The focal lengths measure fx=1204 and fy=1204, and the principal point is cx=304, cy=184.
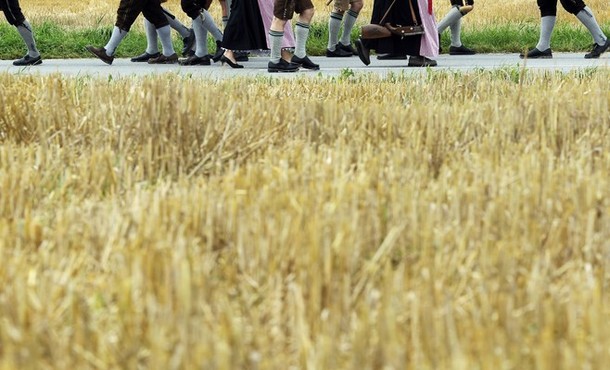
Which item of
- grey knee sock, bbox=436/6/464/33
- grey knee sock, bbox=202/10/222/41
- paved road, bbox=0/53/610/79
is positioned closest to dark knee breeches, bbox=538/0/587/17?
paved road, bbox=0/53/610/79

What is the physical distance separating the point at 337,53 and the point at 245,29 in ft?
6.90

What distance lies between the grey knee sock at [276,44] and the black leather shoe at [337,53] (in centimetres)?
258

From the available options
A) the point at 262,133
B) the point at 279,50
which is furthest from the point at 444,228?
the point at 279,50

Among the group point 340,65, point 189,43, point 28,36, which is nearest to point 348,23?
point 340,65

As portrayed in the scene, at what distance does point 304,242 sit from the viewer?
242 centimetres

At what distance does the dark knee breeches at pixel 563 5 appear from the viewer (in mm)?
11250

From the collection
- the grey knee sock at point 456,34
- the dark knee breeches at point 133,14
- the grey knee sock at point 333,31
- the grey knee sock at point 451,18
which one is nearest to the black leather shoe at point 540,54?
the grey knee sock at point 451,18

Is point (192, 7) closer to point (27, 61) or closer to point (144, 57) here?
point (144, 57)

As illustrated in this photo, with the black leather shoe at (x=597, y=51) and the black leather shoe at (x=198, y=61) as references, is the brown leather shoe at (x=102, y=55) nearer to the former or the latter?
the black leather shoe at (x=198, y=61)

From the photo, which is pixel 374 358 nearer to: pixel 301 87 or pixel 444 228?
pixel 444 228

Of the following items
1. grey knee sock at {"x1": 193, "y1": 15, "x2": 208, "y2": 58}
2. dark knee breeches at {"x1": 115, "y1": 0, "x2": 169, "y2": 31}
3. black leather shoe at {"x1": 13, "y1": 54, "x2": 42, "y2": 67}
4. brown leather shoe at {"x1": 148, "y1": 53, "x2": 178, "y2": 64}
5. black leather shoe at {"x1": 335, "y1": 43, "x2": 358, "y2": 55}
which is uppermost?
dark knee breeches at {"x1": 115, "y1": 0, "x2": 169, "y2": 31}

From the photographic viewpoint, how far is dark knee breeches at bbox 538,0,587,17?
11250 millimetres

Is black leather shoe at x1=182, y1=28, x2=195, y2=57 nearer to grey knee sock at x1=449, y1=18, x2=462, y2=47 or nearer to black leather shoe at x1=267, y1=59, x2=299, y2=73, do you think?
black leather shoe at x1=267, y1=59, x2=299, y2=73

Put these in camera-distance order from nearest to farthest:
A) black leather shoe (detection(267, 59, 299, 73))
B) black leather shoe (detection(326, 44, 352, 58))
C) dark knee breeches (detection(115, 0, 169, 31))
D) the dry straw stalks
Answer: the dry straw stalks < black leather shoe (detection(267, 59, 299, 73)) < dark knee breeches (detection(115, 0, 169, 31)) < black leather shoe (detection(326, 44, 352, 58))
